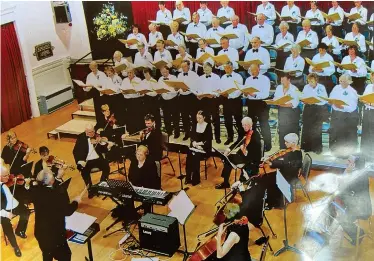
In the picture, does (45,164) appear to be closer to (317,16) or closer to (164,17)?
(164,17)

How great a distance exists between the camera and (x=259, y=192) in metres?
6.22

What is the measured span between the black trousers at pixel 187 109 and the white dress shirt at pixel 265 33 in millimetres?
2078

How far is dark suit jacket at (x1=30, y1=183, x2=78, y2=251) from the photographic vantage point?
554cm

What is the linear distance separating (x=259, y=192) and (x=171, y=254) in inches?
53.2

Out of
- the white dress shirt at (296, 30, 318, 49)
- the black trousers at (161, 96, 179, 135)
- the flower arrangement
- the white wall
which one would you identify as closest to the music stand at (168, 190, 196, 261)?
the black trousers at (161, 96, 179, 135)

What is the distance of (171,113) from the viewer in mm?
8859

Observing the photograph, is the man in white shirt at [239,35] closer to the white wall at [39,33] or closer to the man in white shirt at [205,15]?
the man in white shirt at [205,15]

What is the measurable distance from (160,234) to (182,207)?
63 centimetres

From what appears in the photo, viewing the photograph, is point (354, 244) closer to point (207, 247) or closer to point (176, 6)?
point (207, 247)

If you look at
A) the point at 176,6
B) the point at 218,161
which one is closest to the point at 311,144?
the point at 218,161

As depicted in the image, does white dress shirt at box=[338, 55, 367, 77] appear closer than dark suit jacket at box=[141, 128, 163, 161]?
No

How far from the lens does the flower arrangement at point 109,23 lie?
1137cm

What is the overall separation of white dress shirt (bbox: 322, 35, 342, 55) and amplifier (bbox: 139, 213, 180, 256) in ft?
14.7

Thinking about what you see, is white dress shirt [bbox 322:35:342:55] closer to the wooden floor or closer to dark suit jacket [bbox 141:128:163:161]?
the wooden floor
